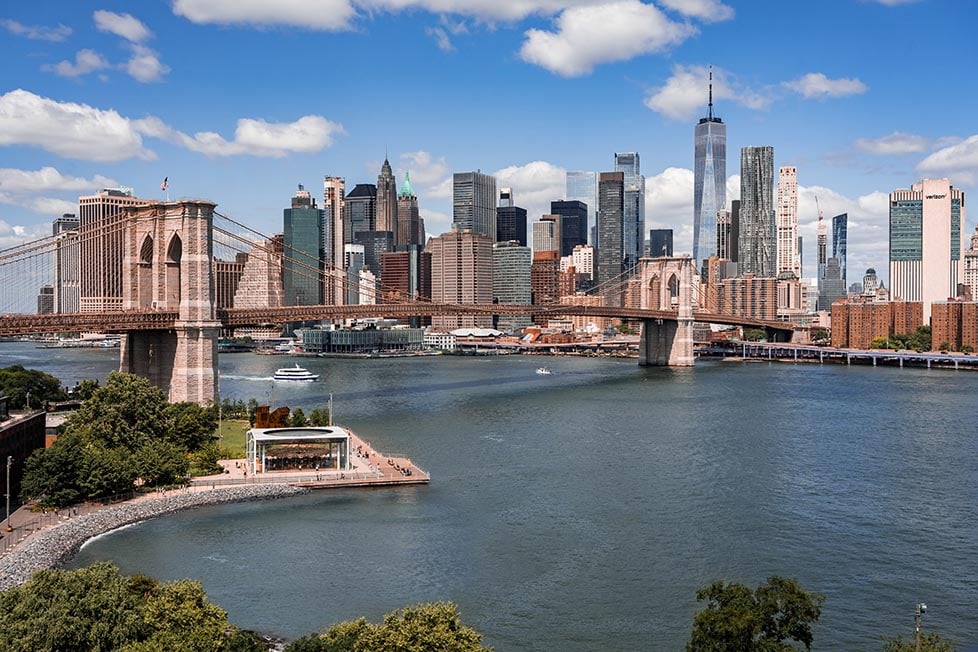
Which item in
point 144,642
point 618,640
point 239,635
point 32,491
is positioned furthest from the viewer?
point 32,491

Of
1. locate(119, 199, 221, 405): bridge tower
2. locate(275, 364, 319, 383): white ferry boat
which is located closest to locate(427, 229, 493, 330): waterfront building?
locate(275, 364, 319, 383): white ferry boat

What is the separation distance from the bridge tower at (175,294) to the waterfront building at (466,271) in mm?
117398

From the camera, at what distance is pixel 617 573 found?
875 inches

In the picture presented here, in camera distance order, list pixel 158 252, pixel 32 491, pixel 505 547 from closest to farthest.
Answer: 1. pixel 505 547
2. pixel 32 491
3. pixel 158 252

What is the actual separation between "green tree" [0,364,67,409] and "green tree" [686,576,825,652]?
40583 millimetres

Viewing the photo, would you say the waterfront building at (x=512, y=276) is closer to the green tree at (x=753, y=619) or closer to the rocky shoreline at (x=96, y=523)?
the rocky shoreline at (x=96, y=523)

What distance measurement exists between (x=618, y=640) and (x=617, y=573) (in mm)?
3811

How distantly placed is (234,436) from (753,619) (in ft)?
92.3

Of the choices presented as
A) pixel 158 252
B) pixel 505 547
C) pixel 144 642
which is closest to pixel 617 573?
pixel 505 547

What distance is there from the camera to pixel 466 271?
16525 centimetres

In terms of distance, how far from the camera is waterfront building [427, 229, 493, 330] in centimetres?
16475

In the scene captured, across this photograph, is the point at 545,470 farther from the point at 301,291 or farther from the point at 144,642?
the point at 301,291

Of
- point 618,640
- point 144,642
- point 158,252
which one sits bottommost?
point 618,640

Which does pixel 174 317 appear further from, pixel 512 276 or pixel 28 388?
pixel 512 276
